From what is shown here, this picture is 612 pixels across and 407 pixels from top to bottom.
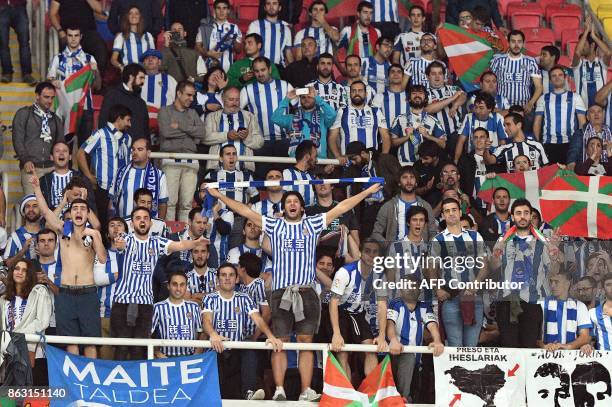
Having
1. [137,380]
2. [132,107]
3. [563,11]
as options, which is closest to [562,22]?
[563,11]

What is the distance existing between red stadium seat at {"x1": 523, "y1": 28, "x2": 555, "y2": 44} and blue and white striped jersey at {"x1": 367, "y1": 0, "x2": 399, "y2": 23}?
189 centimetres

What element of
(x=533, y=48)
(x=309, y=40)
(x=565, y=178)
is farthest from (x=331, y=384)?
(x=533, y=48)

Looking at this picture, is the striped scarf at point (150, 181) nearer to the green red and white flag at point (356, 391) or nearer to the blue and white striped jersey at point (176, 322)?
the blue and white striped jersey at point (176, 322)

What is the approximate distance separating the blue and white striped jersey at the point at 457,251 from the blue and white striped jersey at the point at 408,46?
5.08 m

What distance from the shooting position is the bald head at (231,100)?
2038 centimetres

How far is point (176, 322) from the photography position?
17328mm

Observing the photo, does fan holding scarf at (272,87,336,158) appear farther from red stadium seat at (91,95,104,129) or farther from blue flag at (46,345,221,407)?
blue flag at (46,345,221,407)

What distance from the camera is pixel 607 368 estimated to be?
17.1m

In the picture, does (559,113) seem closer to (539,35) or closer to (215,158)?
(539,35)

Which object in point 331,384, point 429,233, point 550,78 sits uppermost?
point 550,78

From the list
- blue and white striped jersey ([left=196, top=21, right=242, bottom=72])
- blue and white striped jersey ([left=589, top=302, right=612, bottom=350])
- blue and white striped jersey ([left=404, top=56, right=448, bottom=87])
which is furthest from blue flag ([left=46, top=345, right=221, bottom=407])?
blue and white striped jersey ([left=404, top=56, right=448, bottom=87])

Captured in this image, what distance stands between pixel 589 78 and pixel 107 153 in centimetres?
631

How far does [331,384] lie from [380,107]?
16.9 feet

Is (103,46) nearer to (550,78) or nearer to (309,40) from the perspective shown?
(309,40)
